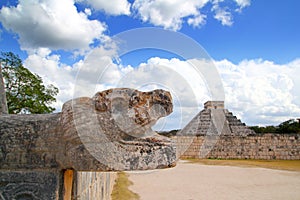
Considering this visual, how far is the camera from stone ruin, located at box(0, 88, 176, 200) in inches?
69.1

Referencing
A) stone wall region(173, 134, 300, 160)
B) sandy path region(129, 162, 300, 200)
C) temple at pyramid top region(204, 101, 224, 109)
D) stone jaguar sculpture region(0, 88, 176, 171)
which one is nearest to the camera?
stone jaguar sculpture region(0, 88, 176, 171)

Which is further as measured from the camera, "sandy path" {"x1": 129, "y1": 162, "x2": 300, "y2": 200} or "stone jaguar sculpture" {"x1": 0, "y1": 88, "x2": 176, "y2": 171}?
"sandy path" {"x1": 129, "y1": 162, "x2": 300, "y2": 200}

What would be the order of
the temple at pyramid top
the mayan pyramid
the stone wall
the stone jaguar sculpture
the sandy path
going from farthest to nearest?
the temple at pyramid top
the mayan pyramid
the stone wall
the sandy path
the stone jaguar sculpture

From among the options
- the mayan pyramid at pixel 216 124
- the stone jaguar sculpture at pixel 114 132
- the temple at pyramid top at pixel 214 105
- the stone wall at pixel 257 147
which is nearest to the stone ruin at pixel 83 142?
the stone jaguar sculpture at pixel 114 132

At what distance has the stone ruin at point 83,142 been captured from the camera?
1.75m

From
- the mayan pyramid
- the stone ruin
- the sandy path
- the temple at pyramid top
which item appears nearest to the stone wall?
the mayan pyramid

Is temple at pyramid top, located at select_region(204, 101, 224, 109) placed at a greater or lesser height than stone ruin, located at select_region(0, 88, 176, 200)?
greater

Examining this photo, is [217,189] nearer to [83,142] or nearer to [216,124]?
[83,142]

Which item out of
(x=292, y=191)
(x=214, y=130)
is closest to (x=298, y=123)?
(x=214, y=130)

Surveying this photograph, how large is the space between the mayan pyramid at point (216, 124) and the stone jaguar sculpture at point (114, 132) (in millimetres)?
21358

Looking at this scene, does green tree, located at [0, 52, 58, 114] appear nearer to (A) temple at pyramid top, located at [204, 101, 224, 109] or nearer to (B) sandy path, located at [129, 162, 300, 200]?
(B) sandy path, located at [129, 162, 300, 200]

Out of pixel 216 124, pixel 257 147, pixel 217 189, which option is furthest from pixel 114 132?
pixel 216 124

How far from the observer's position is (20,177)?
1.97m

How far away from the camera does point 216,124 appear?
24422mm
